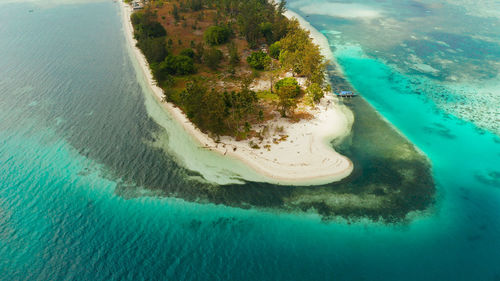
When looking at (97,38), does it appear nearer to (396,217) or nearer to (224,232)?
(224,232)

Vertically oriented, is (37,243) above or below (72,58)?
below

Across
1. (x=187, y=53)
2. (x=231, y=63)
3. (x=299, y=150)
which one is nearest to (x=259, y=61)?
(x=231, y=63)

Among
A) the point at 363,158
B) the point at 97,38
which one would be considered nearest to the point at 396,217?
the point at 363,158

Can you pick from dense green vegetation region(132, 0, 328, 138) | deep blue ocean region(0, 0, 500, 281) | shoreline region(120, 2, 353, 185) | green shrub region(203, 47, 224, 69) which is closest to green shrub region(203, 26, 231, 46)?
dense green vegetation region(132, 0, 328, 138)

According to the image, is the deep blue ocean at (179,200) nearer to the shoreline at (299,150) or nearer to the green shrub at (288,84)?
the shoreline at (299,150)

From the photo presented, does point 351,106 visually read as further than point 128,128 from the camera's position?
Yes

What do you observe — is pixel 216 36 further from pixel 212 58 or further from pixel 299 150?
pixel 299 150

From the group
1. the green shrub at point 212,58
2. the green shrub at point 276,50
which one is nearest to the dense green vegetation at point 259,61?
the green shrub at point 276,50

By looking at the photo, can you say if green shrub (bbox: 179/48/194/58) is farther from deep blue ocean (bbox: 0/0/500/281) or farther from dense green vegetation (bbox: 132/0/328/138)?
deep blue ocean (bbox: 0/0/500/281)
